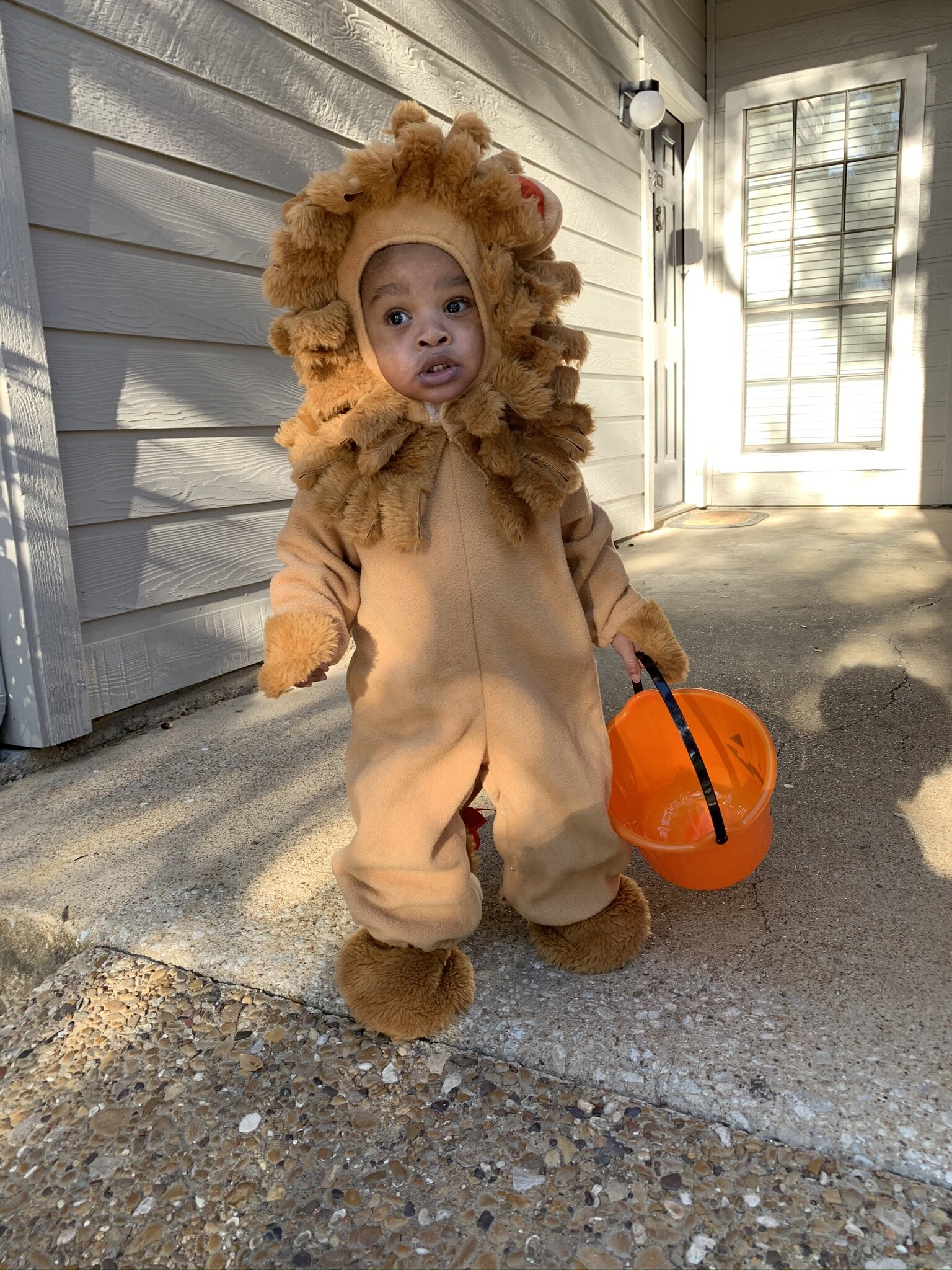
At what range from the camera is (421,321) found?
140 cm

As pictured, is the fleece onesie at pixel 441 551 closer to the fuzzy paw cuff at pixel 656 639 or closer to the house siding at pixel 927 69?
the fuzzy paw cuff at pixel 656 639

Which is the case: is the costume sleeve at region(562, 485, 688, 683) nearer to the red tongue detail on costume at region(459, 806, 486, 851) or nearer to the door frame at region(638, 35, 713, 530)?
the red tongue detail on costume at region(459, 806, 486, 851)

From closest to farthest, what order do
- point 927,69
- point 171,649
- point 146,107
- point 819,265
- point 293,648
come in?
point 293,648 < point 146,107 < point 171,649 < point 927,69 < point 819,265

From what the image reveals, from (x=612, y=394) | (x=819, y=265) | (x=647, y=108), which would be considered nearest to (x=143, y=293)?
(x=612, y=394)

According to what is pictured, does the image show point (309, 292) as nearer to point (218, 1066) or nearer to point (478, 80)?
point (218, 1066)

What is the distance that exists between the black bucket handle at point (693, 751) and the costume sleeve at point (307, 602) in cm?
51

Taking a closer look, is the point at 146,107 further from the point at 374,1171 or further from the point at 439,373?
the point at 374,1171

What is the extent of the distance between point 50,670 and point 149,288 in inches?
43.7

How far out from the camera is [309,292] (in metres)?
1.42

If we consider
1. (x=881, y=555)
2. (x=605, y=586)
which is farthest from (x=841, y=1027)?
(x=881, y=555)

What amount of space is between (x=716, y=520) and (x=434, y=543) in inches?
209

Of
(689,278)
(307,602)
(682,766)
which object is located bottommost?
(682,766)

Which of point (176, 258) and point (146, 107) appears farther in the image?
point (176, 258)

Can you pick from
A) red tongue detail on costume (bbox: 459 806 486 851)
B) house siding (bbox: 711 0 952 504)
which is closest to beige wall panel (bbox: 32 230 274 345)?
red tongue detail on costume (bbox: 459 806 486 851)
